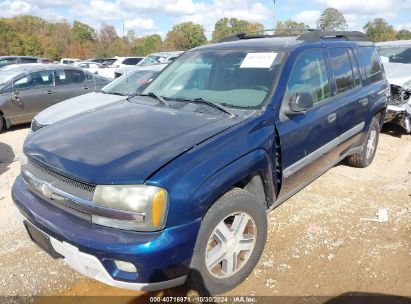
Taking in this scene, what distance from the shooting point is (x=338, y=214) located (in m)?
4.09

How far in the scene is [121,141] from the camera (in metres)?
2.65

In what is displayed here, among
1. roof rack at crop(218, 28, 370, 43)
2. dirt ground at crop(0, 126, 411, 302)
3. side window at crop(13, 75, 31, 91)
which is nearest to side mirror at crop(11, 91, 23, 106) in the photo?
side window at crop(13, 75, 31, 91)

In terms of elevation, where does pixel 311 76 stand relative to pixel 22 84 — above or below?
above

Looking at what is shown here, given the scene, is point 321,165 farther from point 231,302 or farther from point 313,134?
point 231,302

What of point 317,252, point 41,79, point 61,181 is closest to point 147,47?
point 41,79

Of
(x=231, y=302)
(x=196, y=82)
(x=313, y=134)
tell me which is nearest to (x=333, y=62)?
(x=313, y=134)

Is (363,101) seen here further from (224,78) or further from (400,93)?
(400,93)

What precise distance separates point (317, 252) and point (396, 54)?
24.8 feet

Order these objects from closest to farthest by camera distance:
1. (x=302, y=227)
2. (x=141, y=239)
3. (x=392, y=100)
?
1. (x=141, y=239)
2. (x=302, y=227)
3. (x=392, y=100)

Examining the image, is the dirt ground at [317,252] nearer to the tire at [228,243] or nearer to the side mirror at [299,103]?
the tire at [228,243]

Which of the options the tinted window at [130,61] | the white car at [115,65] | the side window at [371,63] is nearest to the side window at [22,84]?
the side window at [371,63]

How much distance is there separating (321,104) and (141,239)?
233 centimetres

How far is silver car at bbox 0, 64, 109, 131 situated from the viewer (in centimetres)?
805

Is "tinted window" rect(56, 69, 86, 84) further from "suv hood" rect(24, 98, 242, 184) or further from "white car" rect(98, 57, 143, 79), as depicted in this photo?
"white car" rect(98, 57, 143, 79)
